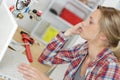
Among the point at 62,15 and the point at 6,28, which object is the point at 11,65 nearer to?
the point at 6,28

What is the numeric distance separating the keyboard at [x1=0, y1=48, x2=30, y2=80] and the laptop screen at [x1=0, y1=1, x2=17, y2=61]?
7.1 inches

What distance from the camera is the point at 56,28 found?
257 centimetres

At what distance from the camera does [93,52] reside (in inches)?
70.1

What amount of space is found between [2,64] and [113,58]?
64 centimetres

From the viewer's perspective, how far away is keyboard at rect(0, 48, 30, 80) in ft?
4.73

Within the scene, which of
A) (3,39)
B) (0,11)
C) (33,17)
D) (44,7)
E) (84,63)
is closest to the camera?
(3,39)

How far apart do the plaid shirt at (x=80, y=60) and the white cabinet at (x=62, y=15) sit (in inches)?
20.2

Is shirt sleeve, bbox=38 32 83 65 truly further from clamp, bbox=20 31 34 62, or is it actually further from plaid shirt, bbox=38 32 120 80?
clamp, bbox=20 31 34 62

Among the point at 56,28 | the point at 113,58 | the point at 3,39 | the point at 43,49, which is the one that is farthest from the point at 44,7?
the point at 3,39

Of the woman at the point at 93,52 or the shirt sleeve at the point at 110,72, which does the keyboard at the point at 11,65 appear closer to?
the woman at the point at 93,52

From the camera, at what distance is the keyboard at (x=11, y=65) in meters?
1.44

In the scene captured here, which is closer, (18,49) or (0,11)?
(0,11)

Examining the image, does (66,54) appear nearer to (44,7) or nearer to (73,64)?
(73,64)

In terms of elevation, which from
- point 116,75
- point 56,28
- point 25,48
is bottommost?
point 56,28
